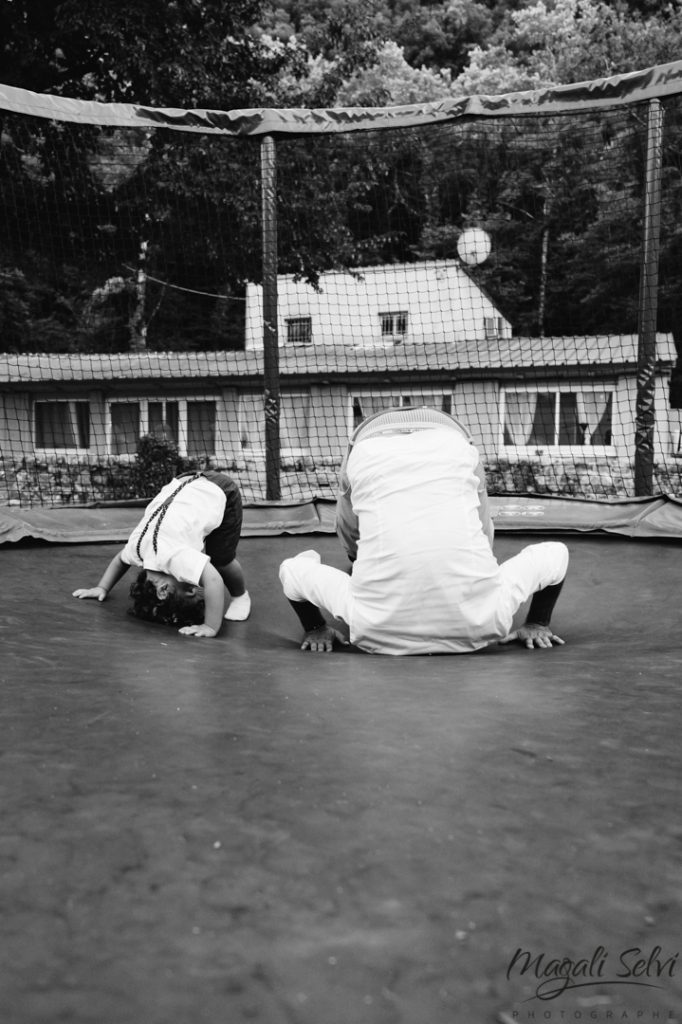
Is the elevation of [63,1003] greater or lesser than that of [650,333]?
lesser

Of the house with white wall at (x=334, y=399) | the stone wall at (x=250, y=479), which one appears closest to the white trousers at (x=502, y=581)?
the stone wall at (x=250, y=479)

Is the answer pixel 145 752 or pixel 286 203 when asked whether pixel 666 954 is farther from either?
pixel 286 203

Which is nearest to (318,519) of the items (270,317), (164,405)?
(270,317)

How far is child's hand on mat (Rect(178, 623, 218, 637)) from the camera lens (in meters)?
2.23

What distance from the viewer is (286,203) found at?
7.55 metres

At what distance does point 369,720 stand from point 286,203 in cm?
702

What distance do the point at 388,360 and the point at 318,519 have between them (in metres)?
7.74

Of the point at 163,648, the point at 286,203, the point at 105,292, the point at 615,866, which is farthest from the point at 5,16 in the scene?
the point at 615,866

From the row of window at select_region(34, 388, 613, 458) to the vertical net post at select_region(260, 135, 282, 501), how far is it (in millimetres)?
5713

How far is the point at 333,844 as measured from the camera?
86 cm

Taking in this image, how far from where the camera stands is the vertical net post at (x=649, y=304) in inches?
161

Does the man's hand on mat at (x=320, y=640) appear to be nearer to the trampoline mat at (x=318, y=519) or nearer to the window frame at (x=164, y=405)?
the trampoline mat at (x=318, y=519)

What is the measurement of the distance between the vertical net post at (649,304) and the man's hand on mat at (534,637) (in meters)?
2.28

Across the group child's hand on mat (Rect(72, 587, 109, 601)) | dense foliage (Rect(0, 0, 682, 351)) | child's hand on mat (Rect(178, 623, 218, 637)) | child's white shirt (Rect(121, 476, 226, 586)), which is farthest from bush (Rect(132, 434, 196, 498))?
child's hand on mat (Rect(178, 623, 218, 637))
